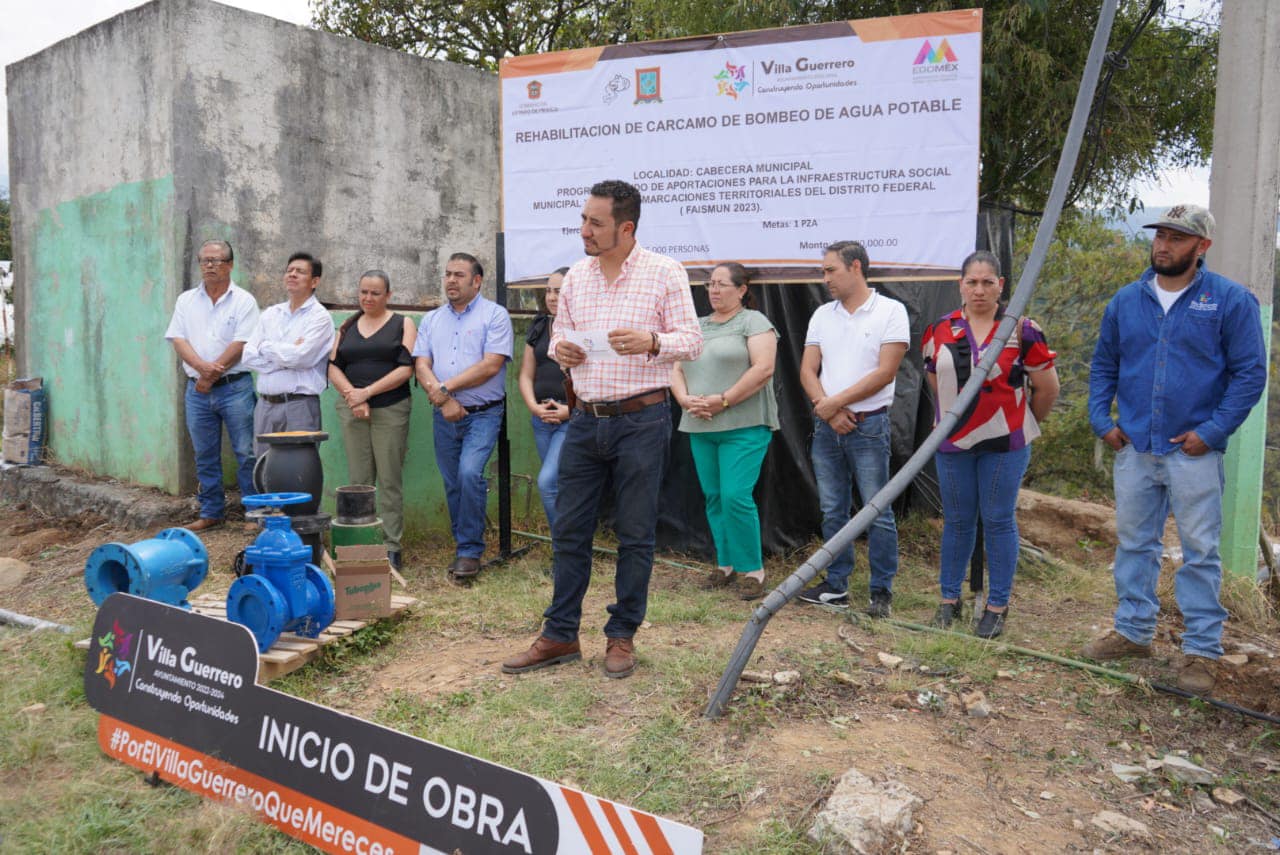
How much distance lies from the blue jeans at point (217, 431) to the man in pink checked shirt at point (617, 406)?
323cm

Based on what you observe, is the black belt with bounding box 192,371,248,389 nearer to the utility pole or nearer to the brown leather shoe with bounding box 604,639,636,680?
the brown leather shoe with bounding box 604,639,636,680

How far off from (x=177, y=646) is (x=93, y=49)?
250 inches

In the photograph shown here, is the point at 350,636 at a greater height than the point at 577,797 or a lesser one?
lesser

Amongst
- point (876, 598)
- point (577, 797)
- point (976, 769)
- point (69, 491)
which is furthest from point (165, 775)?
point (69, 491)

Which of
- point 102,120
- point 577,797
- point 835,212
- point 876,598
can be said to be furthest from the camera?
point 102,120

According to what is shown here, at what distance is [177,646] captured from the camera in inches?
128

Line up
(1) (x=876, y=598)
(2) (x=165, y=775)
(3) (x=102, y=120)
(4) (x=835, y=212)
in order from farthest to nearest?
(3) (x=102, y=120) < (4) (x=835, y=212) < (1) (x=876, y=598) < (2) (x=165, y=775)

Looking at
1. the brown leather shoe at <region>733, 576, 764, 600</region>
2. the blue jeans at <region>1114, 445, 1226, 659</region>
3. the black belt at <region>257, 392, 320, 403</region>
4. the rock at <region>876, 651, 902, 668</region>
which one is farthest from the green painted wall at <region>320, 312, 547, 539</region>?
→ the blue jeans at <region>1114, 445, 1226, 659</region>

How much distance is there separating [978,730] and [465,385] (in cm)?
347

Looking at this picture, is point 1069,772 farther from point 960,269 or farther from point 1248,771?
point 960,269

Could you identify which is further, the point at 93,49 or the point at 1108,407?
the point at 93,49

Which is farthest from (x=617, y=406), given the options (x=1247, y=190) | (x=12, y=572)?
(x=12, y=572)

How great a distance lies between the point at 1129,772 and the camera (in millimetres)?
3287

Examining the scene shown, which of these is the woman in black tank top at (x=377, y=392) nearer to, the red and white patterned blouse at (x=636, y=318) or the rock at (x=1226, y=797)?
the red and white patterned blouse at (x=636, y=318)
